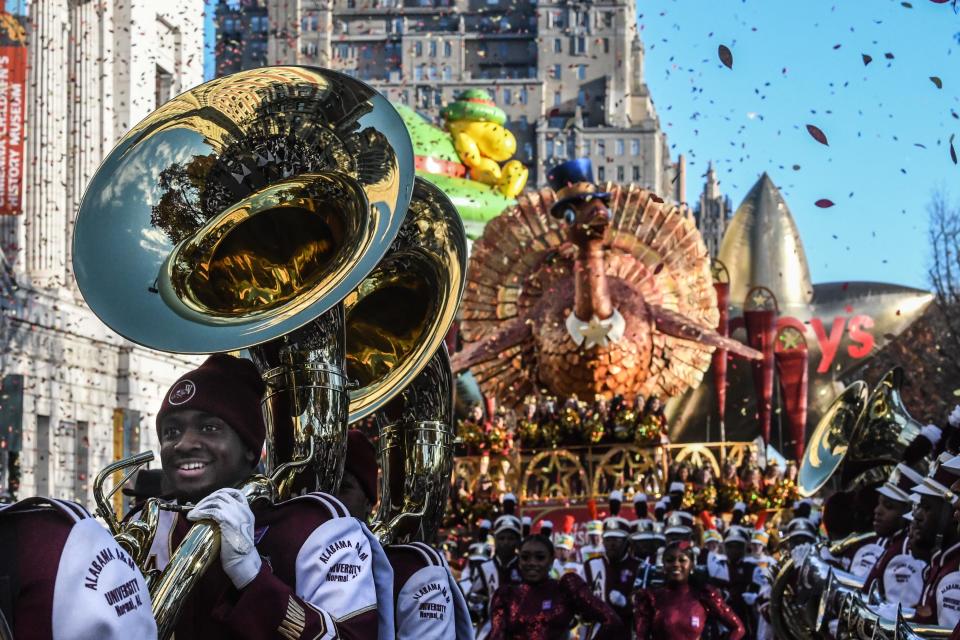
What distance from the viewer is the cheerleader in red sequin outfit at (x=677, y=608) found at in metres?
9.93

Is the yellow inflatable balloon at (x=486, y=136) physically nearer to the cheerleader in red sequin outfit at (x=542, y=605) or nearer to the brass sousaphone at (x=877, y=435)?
the brass sousaphone at (x=877, y=435)

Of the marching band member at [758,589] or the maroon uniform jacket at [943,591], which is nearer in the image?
the maroon uniform jacket at [943,591]

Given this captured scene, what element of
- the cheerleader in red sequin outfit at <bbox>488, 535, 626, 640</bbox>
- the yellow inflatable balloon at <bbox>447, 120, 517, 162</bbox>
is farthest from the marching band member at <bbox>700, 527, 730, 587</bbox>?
the yellow inflatable balloon at <bbox>447, 120, 517, 162</bbox>

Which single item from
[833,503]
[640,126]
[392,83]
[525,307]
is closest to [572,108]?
[640,126]

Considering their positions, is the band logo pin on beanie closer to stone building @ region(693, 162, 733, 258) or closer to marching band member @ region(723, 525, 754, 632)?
marching band member @ region(723, 525, 754, 632)

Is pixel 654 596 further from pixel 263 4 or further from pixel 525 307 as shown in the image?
pixel 263 4

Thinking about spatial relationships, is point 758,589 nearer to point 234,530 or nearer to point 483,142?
point 234,530

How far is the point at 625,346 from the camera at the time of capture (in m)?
21.6

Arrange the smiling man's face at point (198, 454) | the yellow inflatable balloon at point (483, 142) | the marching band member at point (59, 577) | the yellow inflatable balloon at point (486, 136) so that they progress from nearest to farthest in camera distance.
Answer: the marching band member at point (59, 577), the smiling man's face at point (198, 454), the yellow inflatable balloon at point (483, 142), the yellow inflatable balloon at point (486, 136)

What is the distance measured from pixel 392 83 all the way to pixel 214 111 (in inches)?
3480

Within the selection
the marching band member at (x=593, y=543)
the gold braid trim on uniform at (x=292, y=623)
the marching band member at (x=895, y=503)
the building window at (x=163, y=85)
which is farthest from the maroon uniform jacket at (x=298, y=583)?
the building window at (x=163, y=85)

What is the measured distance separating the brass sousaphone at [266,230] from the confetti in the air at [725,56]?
345 centimetres

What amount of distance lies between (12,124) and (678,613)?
1565 cm

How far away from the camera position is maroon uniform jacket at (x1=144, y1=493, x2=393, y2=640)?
3773 millimetres
